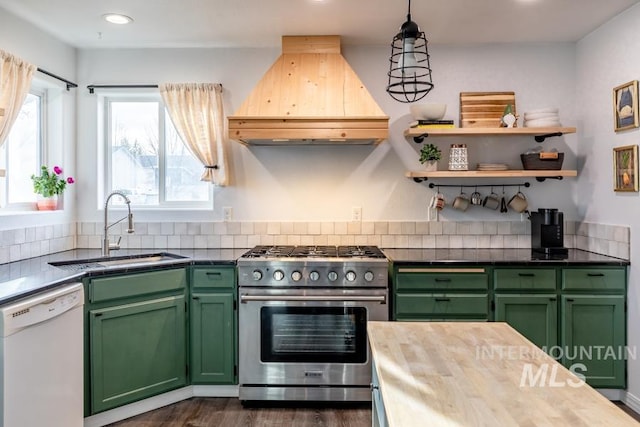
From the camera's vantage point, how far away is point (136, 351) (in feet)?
9.12

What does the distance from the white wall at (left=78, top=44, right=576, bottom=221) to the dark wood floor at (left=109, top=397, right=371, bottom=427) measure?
4.58ft

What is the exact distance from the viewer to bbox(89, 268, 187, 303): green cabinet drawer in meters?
2.61

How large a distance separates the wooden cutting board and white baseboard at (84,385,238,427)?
2.61 meters

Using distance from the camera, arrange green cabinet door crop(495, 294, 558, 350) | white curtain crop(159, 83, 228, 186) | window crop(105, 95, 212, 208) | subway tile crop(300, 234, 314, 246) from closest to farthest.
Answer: green cabinet door crop(495, 294, 558, 350) → white curtain crop(159, 83, 228, 186) → subway tile crop(300, 234, 314, 246) → window crop(105, 95, 212, 208)

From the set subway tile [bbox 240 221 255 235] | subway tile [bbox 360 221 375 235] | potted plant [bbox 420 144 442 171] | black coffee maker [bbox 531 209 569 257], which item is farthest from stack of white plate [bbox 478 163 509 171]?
subway tile [bbox 240 221 255 235]

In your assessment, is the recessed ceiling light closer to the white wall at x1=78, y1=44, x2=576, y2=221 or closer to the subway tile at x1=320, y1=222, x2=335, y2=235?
the white wall at x1=78, y1=44, x2=576, y2=221

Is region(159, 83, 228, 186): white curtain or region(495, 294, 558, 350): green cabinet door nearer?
region(495, 294, 558, 350): green cabinet door

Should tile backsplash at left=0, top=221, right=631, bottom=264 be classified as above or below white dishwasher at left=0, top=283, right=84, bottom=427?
above

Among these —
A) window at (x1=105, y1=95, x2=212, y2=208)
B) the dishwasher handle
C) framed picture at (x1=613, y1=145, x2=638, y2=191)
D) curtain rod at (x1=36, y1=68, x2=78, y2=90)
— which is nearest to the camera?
the dishwasher handle

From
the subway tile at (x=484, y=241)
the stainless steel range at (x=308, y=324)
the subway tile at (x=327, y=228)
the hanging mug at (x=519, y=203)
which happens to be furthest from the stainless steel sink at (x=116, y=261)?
the hanging mug at (x=519, y=203)

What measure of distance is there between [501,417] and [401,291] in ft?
6.47

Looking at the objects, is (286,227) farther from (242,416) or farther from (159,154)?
(242,416)

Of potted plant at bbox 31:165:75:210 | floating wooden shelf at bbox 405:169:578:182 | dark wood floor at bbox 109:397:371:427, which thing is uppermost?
floating wooden shelf at bbox 405:169:578:182

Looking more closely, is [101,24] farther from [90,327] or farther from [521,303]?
[521,303]
